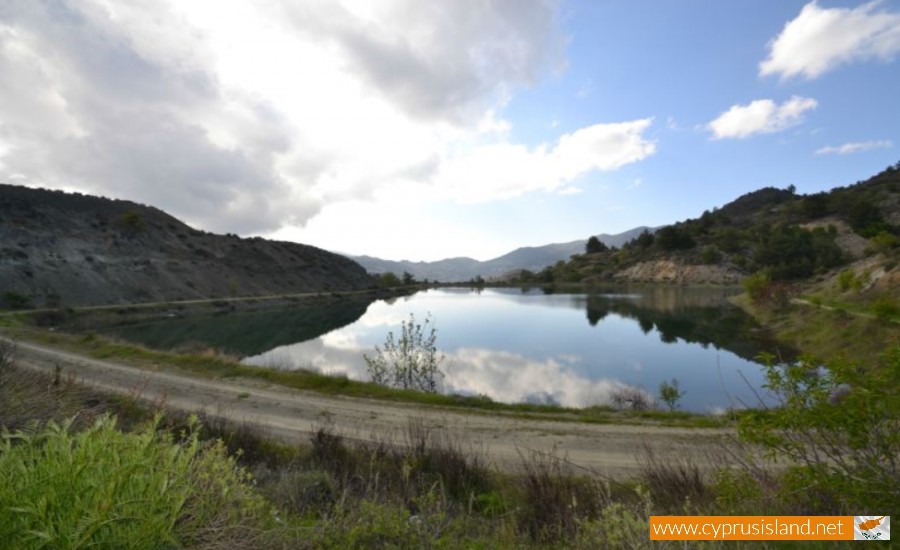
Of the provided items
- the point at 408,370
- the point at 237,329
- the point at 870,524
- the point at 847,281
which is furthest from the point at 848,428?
the point at 237,329

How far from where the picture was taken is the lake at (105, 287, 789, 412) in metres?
23.2

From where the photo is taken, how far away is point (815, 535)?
3723mm

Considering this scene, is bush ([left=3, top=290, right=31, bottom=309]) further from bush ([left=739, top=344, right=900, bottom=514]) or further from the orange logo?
the orange logo

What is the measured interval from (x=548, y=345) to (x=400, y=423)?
74.6 ft

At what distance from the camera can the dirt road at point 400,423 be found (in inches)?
481

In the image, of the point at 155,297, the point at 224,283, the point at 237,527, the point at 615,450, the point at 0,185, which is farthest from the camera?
the point at 224,283

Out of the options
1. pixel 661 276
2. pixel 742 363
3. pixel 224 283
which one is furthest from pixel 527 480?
pixel 661 276

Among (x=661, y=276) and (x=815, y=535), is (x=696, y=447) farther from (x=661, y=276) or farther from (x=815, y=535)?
(x=661, y=276)

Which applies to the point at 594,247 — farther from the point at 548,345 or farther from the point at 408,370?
the point at 408,370

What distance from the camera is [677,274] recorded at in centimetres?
10869

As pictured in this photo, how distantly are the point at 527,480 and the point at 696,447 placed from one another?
6814 mm

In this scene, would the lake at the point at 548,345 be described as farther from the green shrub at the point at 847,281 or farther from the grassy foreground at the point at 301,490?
the green shrub at the point at 847,281

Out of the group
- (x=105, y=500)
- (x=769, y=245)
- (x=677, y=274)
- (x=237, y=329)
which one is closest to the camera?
(x=105, y=500)

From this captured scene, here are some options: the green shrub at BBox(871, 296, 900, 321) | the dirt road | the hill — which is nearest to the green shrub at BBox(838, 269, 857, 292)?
the hill
